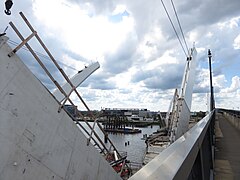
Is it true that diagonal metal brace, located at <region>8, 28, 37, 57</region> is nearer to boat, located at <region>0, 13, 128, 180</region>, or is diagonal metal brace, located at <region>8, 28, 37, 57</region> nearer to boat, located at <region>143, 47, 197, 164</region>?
boat, located at <region>0, 13, 128, 180</region>

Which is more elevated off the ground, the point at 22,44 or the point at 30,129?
the point at 22,44

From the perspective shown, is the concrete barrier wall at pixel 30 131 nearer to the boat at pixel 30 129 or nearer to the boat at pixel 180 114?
Answer: the boat at pixel 30 129

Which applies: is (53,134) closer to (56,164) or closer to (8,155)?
(56,164)

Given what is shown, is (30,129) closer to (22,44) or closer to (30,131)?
(30,131)

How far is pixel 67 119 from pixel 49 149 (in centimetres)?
70

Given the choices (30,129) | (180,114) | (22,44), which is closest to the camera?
(30,129)

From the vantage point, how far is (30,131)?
10.3 ft

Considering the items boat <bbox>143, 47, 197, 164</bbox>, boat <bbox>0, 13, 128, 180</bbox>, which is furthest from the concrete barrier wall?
boat <bbox>143, 47, 197, 164</bbox>

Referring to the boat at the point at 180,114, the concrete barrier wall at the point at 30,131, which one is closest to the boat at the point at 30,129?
the concrete barrier wall at the point at 30,131

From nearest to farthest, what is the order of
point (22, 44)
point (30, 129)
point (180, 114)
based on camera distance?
point (30, 129), point (22, 44), point (180, 114)

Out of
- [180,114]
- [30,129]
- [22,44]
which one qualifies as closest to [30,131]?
[30,129]

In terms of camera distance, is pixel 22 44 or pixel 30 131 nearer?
pixel 30 131

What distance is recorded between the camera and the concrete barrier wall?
284cm

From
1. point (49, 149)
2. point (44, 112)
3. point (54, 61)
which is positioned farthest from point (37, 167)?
point (54, 61)
